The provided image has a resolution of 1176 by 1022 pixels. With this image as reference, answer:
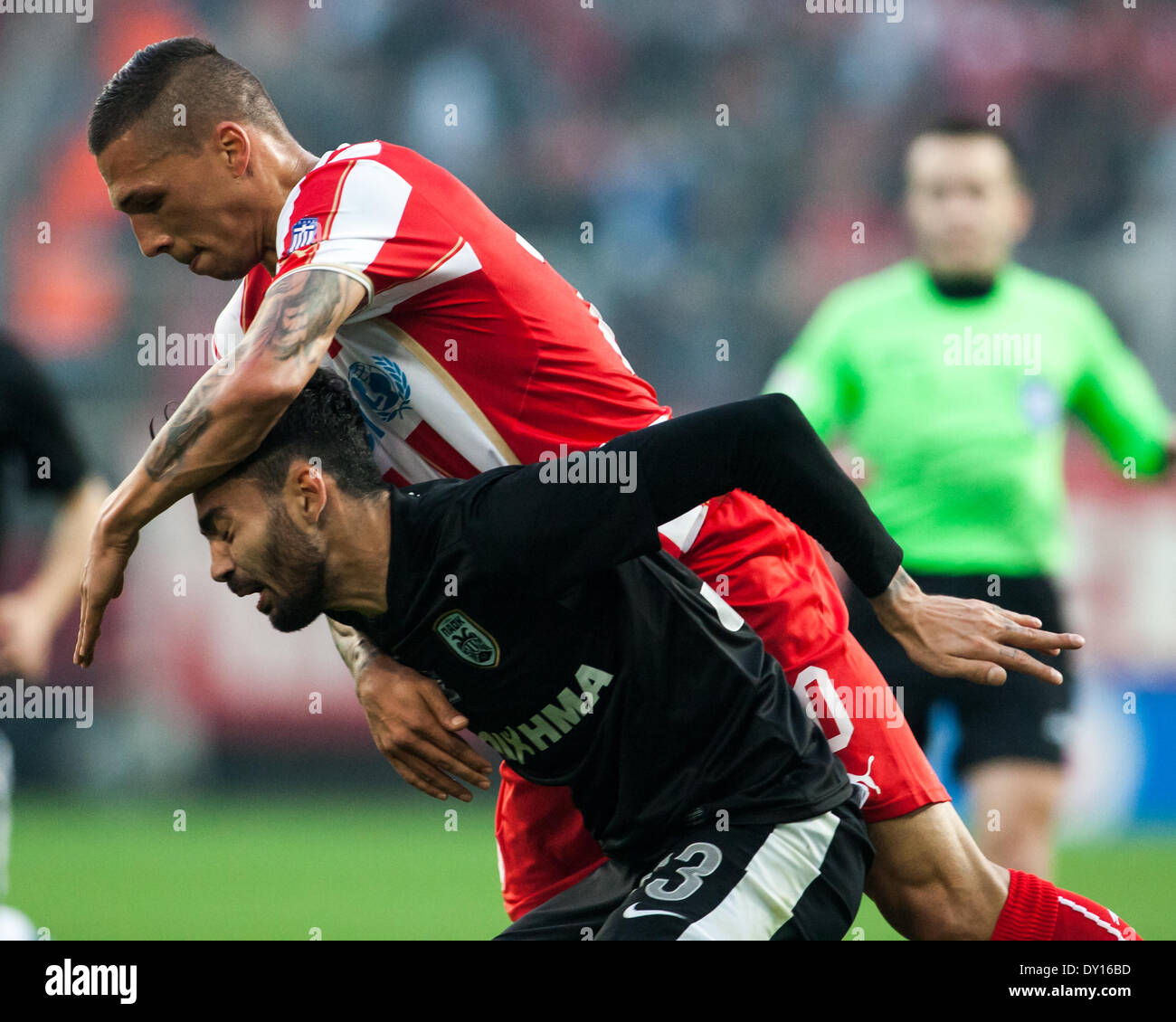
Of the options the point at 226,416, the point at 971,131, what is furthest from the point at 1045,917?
the point at 971,131

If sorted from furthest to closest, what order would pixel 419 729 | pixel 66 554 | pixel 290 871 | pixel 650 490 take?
pixel 290 871 < pixel 66 554 < pixel 419 729 < pixel 650 490

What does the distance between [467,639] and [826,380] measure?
2.68 meters

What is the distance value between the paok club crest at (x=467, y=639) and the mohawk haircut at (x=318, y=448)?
27 cm

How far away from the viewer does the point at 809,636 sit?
305cm

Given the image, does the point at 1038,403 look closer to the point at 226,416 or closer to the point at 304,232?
the point at 304,232

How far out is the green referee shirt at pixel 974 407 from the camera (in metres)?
4.82

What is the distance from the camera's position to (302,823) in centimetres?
877

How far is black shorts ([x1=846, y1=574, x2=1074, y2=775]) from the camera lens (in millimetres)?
4469

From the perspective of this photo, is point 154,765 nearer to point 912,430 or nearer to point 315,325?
point 912,430

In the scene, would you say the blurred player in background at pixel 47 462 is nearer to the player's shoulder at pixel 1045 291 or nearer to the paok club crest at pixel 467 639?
the paok club crest at pixel 467 639

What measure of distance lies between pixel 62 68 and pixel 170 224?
9.05m

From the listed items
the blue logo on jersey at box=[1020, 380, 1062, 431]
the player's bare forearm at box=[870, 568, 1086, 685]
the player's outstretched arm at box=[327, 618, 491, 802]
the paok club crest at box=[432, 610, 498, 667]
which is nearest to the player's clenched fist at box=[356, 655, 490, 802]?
the player's outstretched arm at box=[327, 618, 491, 802]

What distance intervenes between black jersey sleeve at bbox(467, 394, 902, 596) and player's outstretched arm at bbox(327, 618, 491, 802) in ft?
1.37

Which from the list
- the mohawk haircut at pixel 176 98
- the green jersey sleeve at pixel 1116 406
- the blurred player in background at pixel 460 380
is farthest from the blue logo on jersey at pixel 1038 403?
the mohawk haircut at pixel 176 98
